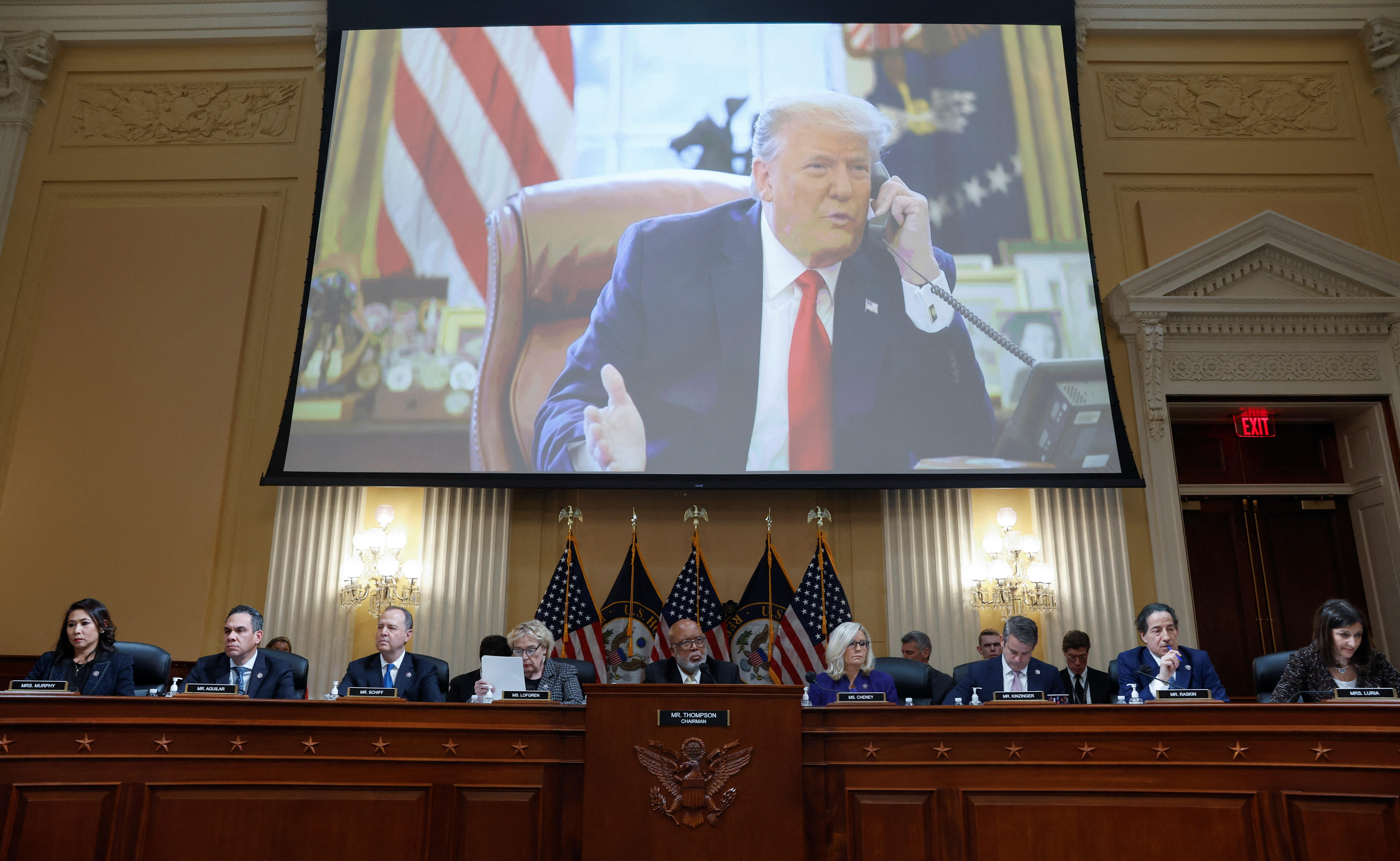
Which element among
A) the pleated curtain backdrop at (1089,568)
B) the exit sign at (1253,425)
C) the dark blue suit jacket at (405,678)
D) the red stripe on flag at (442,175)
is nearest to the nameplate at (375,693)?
the dark blue suit jacket at (405,678)

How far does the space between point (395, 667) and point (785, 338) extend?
133 inches

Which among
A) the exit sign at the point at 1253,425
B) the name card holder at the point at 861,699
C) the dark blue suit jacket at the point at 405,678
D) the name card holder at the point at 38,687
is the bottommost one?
the name card holder at the point at 861,699

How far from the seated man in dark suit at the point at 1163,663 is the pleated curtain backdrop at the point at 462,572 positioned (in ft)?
12.7

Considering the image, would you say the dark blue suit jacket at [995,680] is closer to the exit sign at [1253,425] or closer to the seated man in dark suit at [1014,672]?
the seated man in dark suit at [1014,672]

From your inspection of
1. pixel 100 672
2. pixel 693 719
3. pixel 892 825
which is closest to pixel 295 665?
pixel 100 672

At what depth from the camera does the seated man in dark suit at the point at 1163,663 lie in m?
4.21

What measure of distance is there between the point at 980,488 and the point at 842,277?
1705 millimetres

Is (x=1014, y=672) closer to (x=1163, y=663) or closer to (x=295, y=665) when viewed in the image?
(x=1163, y=663)

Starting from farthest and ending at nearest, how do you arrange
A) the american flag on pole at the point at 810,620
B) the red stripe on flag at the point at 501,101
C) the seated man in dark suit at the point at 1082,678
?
the red stripe on flag at the point at 501,101
the american flag on pole at the point at 810,620
the seated man in dark suit at the point at 1082,678

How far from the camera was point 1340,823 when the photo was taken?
321 centimetres

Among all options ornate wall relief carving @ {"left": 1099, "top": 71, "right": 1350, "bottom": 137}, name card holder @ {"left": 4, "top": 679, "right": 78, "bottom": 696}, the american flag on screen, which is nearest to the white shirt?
the american flag on screen

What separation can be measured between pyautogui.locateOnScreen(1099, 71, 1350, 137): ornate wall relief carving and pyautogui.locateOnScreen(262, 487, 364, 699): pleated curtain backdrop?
20.7ft

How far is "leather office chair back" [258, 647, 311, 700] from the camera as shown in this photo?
445 cm

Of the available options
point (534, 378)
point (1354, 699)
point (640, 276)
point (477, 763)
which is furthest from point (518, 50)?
point (1354, 699)
